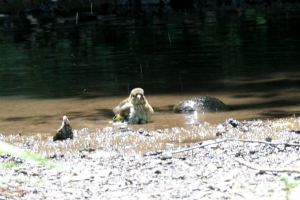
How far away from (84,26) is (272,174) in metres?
24.2

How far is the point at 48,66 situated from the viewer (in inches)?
601

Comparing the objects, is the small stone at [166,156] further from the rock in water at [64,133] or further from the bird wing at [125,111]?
the bird wing at [125,111]

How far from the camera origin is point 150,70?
45.5ft

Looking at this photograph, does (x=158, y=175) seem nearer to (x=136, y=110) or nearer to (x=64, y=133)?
(x=64, y=133)

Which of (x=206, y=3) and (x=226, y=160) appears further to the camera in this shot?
(x=206, y=3)

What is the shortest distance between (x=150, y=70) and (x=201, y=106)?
4.79 meters

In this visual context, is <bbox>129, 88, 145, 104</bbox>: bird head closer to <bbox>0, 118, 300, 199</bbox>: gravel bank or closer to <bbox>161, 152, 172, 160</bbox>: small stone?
<bbox>0, 118, 300, 199</bbox>: gravel bank

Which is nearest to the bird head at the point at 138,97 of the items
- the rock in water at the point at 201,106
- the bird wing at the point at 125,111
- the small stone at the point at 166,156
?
the bird wing at the point at 125,111

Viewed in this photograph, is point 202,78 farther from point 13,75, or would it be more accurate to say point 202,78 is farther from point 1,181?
point 1,181

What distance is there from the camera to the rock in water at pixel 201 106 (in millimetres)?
9164

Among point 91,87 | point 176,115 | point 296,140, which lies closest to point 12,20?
point 91,87

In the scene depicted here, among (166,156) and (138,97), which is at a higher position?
(138,97)

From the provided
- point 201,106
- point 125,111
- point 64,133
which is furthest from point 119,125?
point 201,106

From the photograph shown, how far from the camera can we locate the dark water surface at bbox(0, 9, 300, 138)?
30.3 feet
